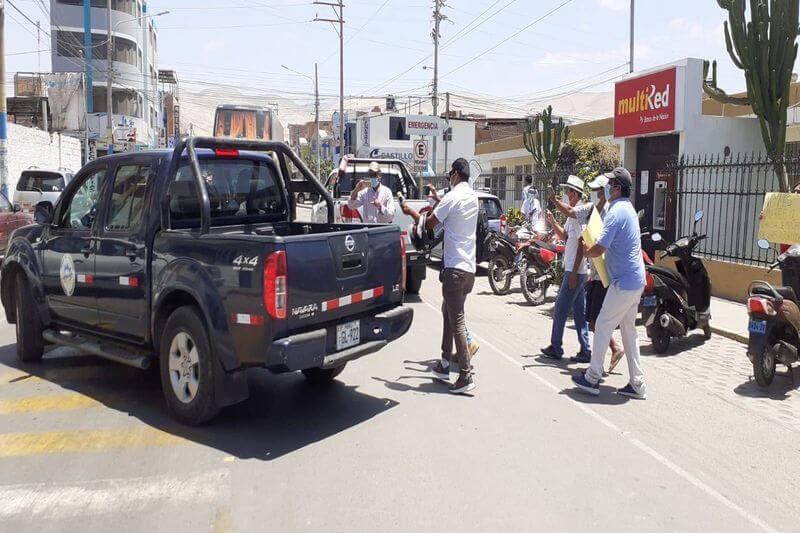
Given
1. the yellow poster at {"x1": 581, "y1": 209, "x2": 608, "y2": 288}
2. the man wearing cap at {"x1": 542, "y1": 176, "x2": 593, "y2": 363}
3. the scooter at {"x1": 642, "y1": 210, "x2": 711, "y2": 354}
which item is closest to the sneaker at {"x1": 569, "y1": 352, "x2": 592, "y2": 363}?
the man wearing cap at {"x1": 542, "y1": 176, "x2": 593, "y2": 363}

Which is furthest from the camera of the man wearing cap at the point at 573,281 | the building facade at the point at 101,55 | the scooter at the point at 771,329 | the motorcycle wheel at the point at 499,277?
the building facade at the point at 101,55

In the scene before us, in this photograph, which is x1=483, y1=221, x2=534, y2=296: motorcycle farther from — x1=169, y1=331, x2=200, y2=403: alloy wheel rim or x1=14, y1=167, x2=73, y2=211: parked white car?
x1=14, y1=167, x2=73, y2=211: parked white car

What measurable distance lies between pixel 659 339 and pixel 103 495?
638 centimetres

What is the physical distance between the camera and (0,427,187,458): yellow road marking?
5.07m

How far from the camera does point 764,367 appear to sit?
683 cm

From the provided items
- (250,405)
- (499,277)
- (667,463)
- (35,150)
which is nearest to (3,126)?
(35,150)

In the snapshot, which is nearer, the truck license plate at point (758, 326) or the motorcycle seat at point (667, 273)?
the truck license plate at point (758, 326)

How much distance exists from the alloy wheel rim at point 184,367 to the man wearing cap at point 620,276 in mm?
3413

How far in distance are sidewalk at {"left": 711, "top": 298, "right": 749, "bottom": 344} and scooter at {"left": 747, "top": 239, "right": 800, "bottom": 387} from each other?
2261mm

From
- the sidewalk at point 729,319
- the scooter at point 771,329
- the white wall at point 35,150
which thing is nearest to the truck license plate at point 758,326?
the scooter at point 771,329

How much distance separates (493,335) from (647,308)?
6.66ft

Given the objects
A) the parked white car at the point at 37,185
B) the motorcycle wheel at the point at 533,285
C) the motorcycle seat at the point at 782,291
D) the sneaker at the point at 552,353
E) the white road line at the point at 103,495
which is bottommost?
the white road line at the point at 103,495

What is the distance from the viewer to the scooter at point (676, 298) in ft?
27.1

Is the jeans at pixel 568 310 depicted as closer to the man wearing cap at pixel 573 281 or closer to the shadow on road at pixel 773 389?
the man wearing cap at pixel 573 281
